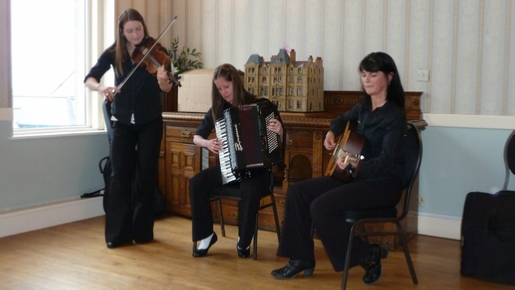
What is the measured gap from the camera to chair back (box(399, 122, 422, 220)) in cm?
260

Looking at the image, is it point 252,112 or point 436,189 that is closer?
point 252,112

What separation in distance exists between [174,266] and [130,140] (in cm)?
81

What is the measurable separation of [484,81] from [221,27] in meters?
1.97

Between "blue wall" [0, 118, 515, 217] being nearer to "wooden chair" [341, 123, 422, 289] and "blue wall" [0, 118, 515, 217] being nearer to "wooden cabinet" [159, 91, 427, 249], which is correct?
"wooden cabinet" [159, 91, 427, 249]

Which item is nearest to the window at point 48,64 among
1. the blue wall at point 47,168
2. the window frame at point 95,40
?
the window frame at point 95,40

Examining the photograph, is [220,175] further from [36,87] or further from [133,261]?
[36,87]

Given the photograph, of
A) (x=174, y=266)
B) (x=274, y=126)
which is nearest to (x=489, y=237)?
(x=274, y=126)

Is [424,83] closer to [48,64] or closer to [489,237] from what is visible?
[489,237]

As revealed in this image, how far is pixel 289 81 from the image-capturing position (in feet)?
12.1

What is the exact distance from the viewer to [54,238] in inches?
137

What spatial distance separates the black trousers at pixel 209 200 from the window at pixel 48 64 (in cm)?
146

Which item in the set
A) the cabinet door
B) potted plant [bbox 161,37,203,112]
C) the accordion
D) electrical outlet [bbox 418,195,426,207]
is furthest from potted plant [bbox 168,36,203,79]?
electrical outlet [bbox 418,195,426,207]

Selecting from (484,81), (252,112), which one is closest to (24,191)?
(252,112)

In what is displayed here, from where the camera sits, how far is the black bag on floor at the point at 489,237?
269cm
